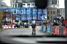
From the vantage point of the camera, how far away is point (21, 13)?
5.52 m

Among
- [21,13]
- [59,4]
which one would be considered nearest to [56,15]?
[59,4]

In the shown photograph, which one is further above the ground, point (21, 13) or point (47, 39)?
point (21, 13)

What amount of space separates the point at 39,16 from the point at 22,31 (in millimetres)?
415

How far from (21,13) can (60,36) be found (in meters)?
→ 0.83

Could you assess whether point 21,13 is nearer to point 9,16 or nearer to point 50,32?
point 9,16

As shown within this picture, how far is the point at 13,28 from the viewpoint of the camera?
18.0 ft

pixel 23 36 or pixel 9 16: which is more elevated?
pixel 9 16

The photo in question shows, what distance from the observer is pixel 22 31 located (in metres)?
5.48

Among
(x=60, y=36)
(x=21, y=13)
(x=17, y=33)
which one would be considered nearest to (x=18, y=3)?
(x=21, y=13)

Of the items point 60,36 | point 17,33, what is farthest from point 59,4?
point 17,33

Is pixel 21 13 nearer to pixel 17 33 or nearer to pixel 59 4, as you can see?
pixel 17 33

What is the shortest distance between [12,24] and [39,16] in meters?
0.52

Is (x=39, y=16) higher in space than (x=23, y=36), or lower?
higher

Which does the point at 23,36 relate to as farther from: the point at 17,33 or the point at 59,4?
the point at 59,4
